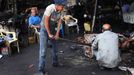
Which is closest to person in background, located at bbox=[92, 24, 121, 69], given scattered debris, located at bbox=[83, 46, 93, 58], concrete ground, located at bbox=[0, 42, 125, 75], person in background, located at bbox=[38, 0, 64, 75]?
concrete ground, located at bbox=[0, 42, 125, 75]

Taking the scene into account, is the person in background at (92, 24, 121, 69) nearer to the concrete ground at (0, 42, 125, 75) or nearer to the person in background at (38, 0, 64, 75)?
the concrete ground at (0, 42, 125, 75)

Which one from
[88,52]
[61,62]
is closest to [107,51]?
[88,52]

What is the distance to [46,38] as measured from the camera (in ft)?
29.0

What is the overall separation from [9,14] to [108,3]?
4.19 metres

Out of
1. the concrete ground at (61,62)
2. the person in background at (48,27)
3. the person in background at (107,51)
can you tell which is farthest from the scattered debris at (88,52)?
the person in background at (48,27)

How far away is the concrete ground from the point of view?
30.5 ft

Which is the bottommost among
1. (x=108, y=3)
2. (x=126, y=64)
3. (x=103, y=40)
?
(x=126, y=64)

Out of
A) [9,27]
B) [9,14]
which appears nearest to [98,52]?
[9,27]

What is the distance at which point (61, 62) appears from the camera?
1015cm

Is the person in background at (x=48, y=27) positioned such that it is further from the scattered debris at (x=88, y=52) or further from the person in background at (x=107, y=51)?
the scattered debris at (x=88, y=52)

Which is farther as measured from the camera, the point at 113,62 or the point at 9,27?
the point at 9,27

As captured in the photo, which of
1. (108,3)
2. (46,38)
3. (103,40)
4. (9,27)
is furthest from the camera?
(108,3)

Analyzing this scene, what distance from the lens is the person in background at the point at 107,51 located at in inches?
362

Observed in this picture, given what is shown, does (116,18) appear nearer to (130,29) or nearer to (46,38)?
(130,29)
